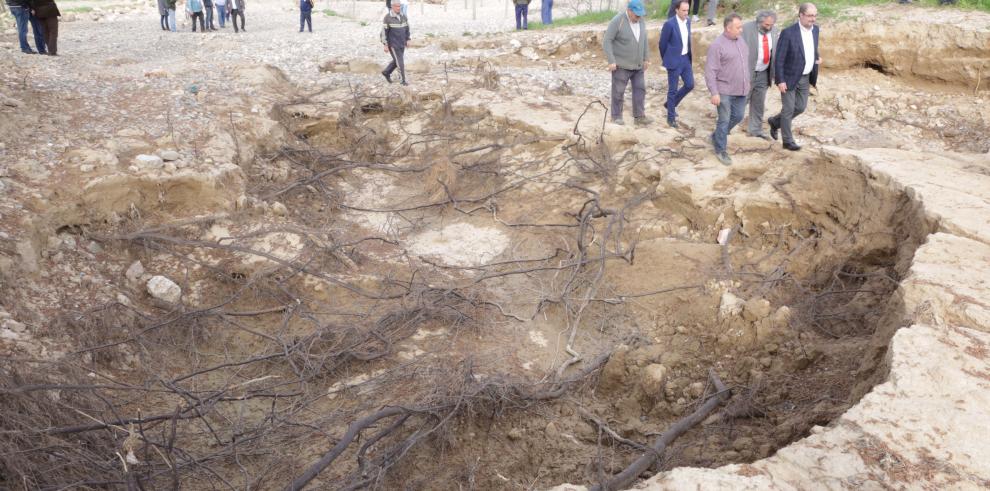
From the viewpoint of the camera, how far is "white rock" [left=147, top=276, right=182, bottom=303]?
525cm

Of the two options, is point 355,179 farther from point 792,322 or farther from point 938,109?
point 938,109

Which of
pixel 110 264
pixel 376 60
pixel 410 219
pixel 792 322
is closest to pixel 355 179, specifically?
pixel 410 219

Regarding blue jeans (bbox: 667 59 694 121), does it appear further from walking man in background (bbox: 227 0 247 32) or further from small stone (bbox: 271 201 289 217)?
walking man in background (bbox: 227 0 247 32)

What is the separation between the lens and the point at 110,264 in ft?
17.8

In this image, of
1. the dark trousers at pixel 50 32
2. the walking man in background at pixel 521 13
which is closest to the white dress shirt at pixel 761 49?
the walking man in background at pixel 521 13

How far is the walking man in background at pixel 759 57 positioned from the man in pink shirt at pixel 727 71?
40 centimetres

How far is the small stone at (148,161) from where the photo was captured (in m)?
6.15

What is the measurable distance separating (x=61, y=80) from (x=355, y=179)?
3.46 metres

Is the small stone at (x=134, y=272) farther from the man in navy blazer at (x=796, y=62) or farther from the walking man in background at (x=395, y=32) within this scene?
the man in navy blazer at (x=796, y=62)

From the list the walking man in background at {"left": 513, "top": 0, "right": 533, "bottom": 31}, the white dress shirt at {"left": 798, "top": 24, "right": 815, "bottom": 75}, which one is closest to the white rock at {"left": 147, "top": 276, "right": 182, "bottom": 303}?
the white dress shirt at {"left": 798, "top": 24, "right": 815, "bottom": 75}

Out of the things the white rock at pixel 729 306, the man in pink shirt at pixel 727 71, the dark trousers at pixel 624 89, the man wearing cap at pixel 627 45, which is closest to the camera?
the white rock at pixel 729 306

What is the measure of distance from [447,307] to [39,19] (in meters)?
8.63

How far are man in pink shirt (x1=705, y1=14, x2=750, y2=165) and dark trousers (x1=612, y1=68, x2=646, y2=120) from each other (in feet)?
4.15

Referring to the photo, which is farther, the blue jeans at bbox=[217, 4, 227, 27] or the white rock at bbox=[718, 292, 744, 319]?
the blue jeans at bbox=[217, 4, 227, 27]
